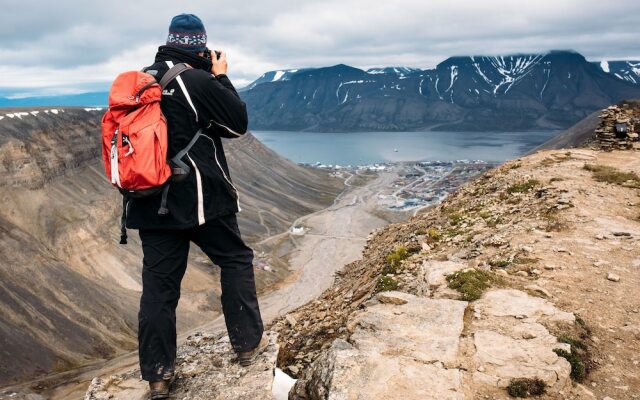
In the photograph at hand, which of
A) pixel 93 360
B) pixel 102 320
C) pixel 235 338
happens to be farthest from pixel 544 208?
pixel 102 320

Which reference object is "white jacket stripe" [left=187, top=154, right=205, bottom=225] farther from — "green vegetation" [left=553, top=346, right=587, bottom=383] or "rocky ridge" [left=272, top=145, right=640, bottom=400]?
"green vegetation" [left=553, top=346, right=587, bottom=383]

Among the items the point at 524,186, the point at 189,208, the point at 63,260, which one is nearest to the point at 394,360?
the point at 189,208

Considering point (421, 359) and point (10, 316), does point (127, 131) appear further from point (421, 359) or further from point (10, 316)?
point (10, 316)

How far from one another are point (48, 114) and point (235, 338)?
6527 centimetres

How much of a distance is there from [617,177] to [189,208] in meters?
12.9

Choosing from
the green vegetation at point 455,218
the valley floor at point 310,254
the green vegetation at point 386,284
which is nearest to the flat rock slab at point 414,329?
the green vegetation at point 386,284

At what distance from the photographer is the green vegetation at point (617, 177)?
12.7m

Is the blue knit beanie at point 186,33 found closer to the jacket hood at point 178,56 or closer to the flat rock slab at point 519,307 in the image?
the jacket hood at point 178,56

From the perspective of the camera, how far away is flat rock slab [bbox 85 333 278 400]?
4.58 meters

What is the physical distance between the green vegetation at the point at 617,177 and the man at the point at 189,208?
1183cm

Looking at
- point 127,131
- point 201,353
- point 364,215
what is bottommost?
→ point 364,215

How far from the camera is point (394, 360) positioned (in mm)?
4852

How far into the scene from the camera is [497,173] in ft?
53.6

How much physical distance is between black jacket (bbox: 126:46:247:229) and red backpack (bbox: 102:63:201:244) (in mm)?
81
